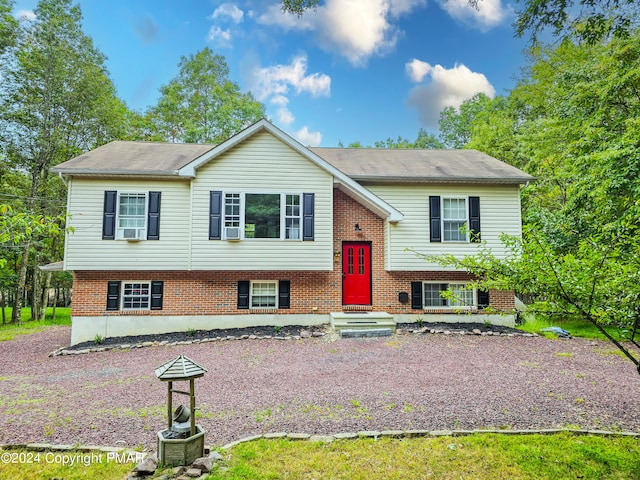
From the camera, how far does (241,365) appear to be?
7.39 metres

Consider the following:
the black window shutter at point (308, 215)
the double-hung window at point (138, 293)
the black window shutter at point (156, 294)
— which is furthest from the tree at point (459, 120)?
the double-hung window at point (138, 293)

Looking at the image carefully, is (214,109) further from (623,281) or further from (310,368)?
(623,281)

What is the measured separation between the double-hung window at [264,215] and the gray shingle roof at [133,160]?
6.79 feet

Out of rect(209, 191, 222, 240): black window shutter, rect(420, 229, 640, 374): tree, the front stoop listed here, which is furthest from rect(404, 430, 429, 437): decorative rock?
rect(209, 191, 222, 240): black window shutter

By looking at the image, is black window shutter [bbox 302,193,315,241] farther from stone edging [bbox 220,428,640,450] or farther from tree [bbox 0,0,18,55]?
tree [bbox 0,0,18,55]

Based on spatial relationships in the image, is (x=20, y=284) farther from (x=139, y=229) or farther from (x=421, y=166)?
(x=421, y=166)

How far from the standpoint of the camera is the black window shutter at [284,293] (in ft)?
36.1

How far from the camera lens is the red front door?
451 inches

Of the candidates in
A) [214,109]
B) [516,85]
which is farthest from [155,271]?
[516,85]

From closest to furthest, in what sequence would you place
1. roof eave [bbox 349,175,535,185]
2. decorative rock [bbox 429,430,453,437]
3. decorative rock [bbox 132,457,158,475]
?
decorative rock [bbox 132,457,158,475]
decorative rock [bbox 429,430,453,437]
roof eave [bbox 349,175,535,185]

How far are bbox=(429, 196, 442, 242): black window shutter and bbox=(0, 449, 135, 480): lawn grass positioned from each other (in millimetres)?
10104

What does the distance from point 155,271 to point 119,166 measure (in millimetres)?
3452

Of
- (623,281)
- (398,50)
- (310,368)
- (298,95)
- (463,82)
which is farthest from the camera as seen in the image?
(463,82)

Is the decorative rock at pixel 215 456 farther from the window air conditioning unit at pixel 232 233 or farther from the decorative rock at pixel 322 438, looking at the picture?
the window air conditioning unit at pixel 232 233
